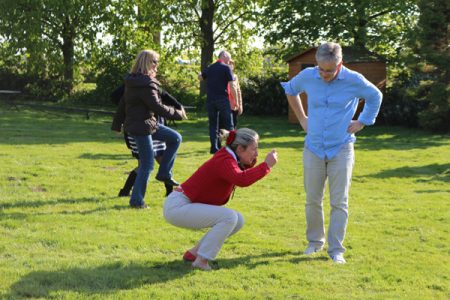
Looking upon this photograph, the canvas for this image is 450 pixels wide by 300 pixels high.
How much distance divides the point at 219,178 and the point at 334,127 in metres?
1.18

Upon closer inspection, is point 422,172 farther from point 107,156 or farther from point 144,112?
point 144,112

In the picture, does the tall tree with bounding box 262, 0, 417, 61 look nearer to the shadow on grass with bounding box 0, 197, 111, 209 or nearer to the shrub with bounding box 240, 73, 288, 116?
the shrub with bounding box 240, 73, 288, 116

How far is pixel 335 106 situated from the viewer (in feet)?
20.7

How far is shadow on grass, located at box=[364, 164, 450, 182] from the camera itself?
1219 centimetres

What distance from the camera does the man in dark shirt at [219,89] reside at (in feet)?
44.4

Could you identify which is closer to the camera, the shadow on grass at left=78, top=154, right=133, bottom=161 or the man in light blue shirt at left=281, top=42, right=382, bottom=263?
the man in light blue shirt at left=281, top=42, right=382, bottom=263

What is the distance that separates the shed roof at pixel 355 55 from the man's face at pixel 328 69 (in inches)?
684

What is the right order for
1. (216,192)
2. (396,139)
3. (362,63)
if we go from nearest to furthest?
(216,192) < (396,139) < (362,63)

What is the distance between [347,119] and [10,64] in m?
29.4

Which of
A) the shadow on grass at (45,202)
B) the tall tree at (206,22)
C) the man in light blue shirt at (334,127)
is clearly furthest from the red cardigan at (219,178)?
the tall tree at (206,22)

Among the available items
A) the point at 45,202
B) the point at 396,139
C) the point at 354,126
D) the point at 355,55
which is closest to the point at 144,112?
the point at 45,202

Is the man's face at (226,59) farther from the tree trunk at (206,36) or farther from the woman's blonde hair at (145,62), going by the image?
the tree trunk at (206,36)

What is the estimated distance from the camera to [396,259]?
6.62m

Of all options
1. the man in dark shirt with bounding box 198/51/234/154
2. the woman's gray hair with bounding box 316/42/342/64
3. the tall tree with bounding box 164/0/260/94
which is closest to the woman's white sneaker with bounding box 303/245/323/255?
the woman's gray hair with bounding box 316/42/342/64
